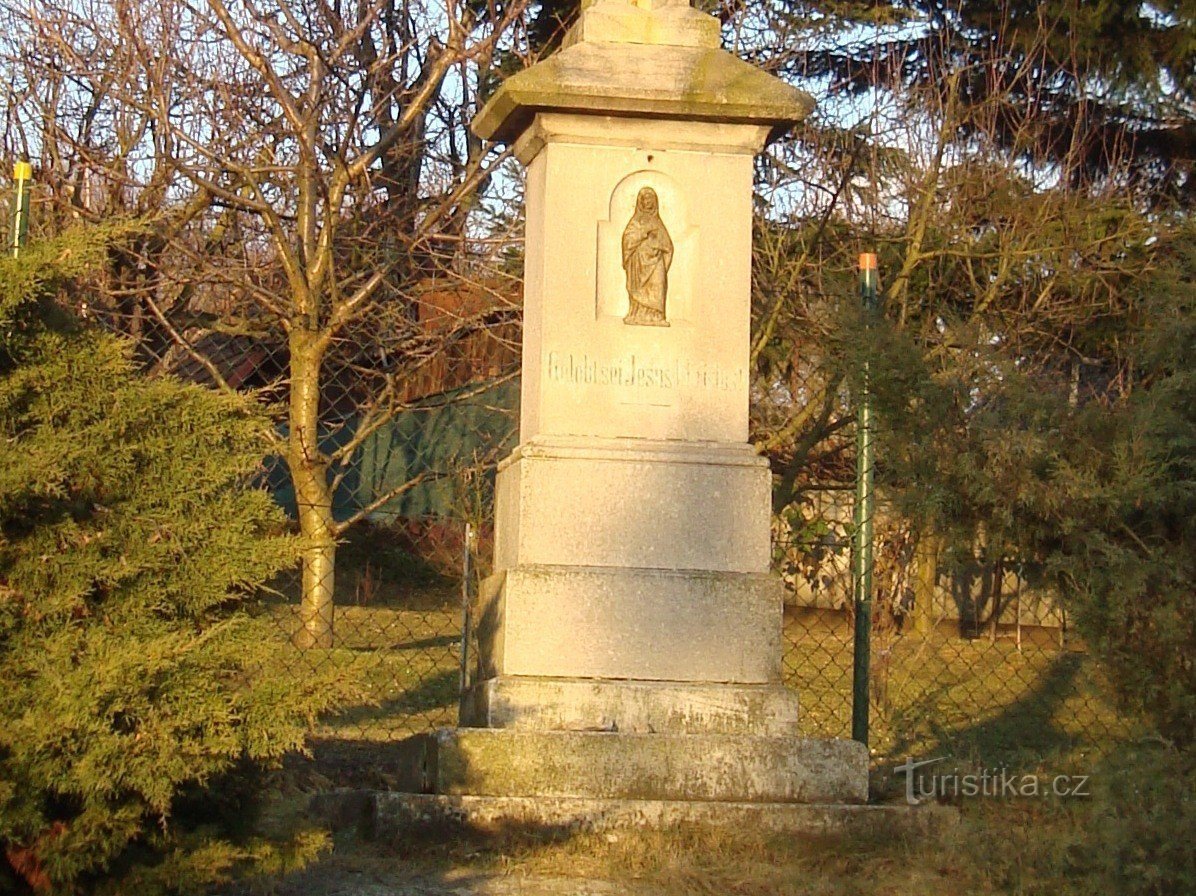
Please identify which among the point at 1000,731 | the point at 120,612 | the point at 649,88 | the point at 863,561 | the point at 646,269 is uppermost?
the point at 649,88

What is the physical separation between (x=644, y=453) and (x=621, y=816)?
1.30m

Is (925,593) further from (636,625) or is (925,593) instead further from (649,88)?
(649,88)

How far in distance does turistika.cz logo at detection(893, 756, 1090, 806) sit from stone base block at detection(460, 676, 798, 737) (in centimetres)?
65

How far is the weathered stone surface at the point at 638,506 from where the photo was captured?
577 centimetres

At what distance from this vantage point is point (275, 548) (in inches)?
162

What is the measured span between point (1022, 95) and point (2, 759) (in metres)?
13.3

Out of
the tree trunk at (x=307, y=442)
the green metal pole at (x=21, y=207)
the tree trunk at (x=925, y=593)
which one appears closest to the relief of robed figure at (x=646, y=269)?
the green metal pole at (x=21, y=207)

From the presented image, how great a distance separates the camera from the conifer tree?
12.1ft

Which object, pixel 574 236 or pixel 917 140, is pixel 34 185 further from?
pixel 574 236

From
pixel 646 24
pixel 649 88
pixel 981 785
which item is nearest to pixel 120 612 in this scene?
pixel 649 88

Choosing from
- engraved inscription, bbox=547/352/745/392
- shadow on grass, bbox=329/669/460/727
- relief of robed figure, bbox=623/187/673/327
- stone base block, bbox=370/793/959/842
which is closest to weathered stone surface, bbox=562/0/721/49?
relief of robed figure, bbox=623/187/673/327

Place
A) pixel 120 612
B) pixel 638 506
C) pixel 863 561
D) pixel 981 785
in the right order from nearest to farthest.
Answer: pixel 120 612, pixel 638 506, pixel 981 785, pixel 863 561

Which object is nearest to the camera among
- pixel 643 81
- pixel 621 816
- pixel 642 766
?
pixel 621 816

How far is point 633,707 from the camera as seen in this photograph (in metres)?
5.67
